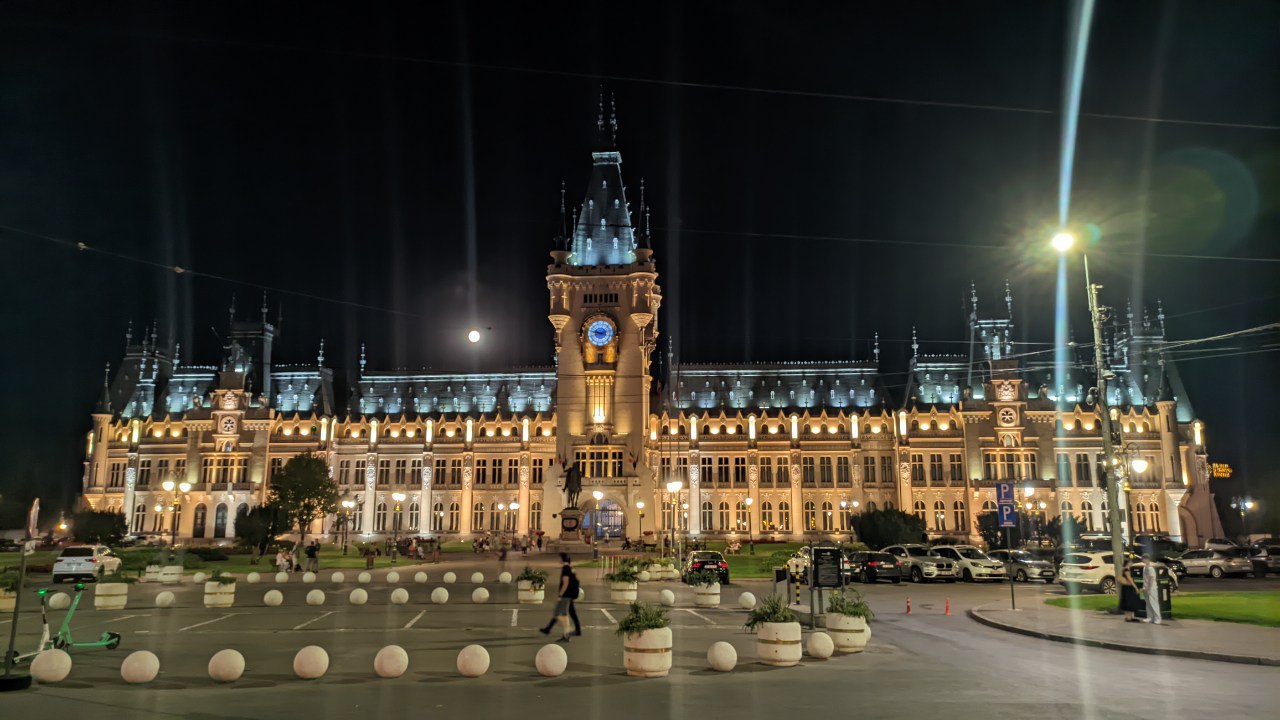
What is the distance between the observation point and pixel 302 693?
42.4 feet

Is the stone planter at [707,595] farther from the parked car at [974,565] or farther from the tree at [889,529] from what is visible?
the tree at [889,529]

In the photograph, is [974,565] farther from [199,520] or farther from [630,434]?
[199,520]

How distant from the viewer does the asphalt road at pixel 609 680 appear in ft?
39.0

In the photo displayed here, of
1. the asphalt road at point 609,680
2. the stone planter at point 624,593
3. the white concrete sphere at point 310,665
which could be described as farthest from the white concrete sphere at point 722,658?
the stone planter at point 624,593

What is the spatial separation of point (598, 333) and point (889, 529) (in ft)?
121

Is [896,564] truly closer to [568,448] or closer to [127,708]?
[127,708]

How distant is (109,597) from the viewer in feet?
83.3

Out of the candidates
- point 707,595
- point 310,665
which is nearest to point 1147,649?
point 707,595

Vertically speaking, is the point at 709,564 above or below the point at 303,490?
below

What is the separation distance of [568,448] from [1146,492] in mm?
55967

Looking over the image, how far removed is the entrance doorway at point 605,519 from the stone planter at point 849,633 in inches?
2568

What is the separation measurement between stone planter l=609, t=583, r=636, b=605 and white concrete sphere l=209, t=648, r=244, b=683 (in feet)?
50.4

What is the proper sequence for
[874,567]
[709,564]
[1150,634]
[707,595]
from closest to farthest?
1. [1150,634]
2. [707,595]
3. [709,564]
4. [874,567]

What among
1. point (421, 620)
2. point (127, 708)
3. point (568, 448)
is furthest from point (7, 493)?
point (127, 708)
